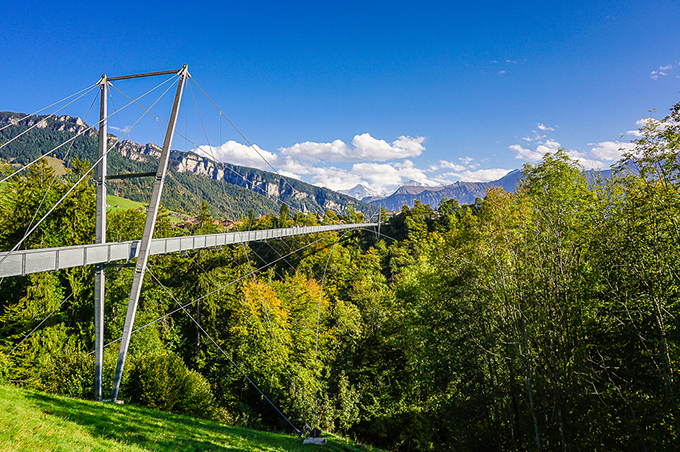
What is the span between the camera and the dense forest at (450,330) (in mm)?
7930

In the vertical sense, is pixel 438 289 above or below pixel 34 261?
below

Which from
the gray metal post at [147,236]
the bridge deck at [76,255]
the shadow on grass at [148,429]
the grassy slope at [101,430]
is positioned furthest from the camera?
the gray metal post at [147,236]

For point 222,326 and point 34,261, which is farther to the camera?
point 222,326

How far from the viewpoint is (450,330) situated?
1311 cm

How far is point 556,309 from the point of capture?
9.47 m

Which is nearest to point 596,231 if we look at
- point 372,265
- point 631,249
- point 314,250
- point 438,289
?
point 631,249

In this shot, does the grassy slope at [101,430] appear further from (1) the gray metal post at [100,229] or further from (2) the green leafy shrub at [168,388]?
(2) the green leafy shrub at [168,388]

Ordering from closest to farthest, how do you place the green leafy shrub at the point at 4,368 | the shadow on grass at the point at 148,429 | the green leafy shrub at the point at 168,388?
the shadow on grass at the point at 148,429
the green leafy shrub at the point at 168,388
the green leafy shrub at the point at 4,368

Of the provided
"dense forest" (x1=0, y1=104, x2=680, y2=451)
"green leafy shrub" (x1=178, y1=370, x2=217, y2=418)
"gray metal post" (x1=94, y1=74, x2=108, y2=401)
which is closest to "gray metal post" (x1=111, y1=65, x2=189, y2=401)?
"gray metal post" (x1=94, y1=74, x2=108, y2=401)

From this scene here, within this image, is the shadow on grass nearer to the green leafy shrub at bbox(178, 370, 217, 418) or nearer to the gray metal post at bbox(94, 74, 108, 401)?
the gray metal post at bbox(94, 74, 108, 401)

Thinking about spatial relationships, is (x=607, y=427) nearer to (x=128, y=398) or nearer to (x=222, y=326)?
(x=128, y=398)

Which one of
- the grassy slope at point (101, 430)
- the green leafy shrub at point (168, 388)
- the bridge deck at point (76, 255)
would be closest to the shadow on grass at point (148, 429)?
the grassy slope at point (101, 430)

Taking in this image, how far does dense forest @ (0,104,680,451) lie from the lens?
7930 millimetres

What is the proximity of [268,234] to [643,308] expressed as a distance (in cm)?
2309
